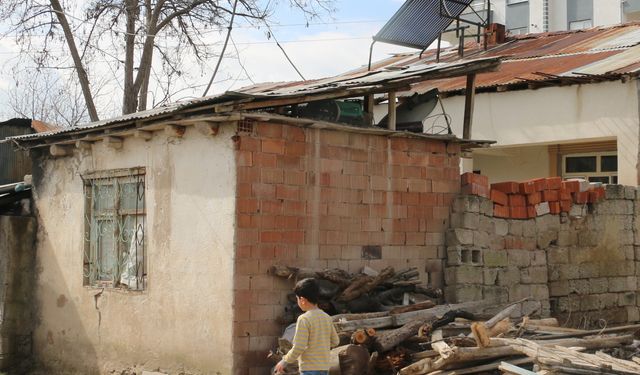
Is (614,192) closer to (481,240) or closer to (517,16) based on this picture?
(481,240)

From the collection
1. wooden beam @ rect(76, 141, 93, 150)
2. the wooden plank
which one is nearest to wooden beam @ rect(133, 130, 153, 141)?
wooden beam @ rect(76, 141, 93, 150)

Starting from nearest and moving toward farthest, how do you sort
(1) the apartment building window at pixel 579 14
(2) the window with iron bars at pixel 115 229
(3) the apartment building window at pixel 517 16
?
1. (2) the window with iron bars at pixel 115 229
2. (1) the apartment building window at pixel 579 14
3. (3) the apartment building window at pixel 517 16

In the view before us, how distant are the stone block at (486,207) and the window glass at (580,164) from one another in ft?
19.2

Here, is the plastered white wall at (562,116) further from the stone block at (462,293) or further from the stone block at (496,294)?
the stone block at (462,293)

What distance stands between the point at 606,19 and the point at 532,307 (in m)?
28.9

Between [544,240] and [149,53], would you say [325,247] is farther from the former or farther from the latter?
[149,53]

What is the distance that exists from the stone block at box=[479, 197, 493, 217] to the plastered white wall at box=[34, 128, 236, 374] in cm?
337

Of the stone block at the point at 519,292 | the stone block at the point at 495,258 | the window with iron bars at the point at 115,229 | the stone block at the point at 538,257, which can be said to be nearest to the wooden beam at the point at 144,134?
the window with iron bars at the point at 115,229

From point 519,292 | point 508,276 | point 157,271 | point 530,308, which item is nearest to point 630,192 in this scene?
point 519,292

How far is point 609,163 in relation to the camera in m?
16.0

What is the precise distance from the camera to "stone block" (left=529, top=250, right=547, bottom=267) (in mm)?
11484

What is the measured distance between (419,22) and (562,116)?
12.2ft

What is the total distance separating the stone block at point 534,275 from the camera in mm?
11336

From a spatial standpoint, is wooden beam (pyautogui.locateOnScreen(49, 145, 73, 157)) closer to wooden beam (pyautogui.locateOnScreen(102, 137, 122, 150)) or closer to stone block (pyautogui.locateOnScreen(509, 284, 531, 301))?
wooden beam (pyautogui.locateOnScreen(102, 137, 122, 150))
